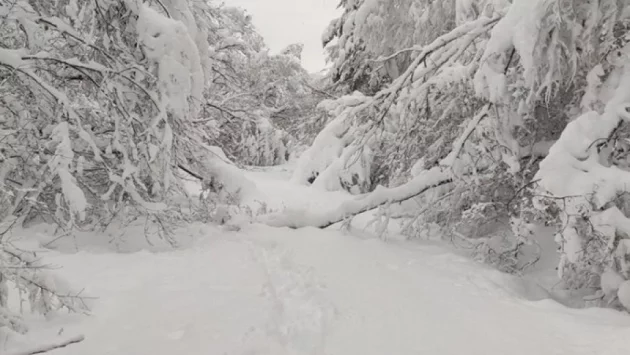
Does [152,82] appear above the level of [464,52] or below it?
below

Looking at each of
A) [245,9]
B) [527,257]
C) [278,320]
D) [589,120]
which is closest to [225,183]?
[278,320]

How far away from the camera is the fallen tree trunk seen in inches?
222

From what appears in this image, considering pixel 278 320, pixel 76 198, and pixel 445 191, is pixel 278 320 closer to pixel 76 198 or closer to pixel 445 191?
pixel 76 198

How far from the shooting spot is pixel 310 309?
11.2ft

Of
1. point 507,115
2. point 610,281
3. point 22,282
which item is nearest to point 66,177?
point 22,282

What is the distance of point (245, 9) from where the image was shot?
477 inches

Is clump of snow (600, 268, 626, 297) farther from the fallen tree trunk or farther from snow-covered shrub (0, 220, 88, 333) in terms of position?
snow-covered shrub (0, 220, 88, 333)

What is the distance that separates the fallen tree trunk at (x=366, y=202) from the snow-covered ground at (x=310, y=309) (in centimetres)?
80

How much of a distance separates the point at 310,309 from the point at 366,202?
2652 mm

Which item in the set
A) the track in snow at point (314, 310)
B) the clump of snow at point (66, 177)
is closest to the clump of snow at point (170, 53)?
the clump of snow at point (66, 177)

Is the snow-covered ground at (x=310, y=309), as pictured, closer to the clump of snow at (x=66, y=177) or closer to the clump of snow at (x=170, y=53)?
the clump of snow at (x=66, y=177)

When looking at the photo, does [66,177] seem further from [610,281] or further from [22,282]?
[610,281]

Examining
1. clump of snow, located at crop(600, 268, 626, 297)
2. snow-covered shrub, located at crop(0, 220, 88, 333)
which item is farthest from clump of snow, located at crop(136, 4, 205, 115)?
clump of snow, located at crop(600, 268, 626, 297)

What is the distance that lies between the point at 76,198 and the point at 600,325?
4094 millimetres
